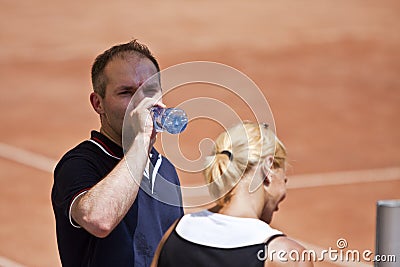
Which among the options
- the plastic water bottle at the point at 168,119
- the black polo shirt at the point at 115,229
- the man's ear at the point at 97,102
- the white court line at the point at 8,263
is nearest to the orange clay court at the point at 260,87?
the white court line at the point at 8,263

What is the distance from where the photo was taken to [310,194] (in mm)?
11609

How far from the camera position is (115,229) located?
12.5 feet

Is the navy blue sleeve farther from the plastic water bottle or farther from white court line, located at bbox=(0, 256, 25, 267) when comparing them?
white court line, located at bbox=(0, 256, 25, 267)

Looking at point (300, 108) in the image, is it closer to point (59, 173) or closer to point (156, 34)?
point (156, 34)

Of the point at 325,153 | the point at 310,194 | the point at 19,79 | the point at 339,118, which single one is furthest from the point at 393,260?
the point at 19,79

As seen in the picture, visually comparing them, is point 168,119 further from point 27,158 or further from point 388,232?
point 27,158

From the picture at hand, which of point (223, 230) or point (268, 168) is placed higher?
point (268, 168)

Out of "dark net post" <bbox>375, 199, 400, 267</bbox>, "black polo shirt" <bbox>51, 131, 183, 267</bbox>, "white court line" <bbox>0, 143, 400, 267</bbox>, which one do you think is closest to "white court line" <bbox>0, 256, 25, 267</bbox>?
"white court line" <bbox>0, 143, 400, 267</bbox>

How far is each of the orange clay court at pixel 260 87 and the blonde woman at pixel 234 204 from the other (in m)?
5.51

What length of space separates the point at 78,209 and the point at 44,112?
1191 centimetres

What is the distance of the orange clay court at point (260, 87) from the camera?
1096 cm

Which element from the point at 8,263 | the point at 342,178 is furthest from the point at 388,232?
the point at 342,178

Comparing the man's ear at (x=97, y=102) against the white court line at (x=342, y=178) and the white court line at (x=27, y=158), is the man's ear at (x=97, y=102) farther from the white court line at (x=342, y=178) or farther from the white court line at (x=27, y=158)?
the white court line at (x=27, y=158)

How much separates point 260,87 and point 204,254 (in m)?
12.5
